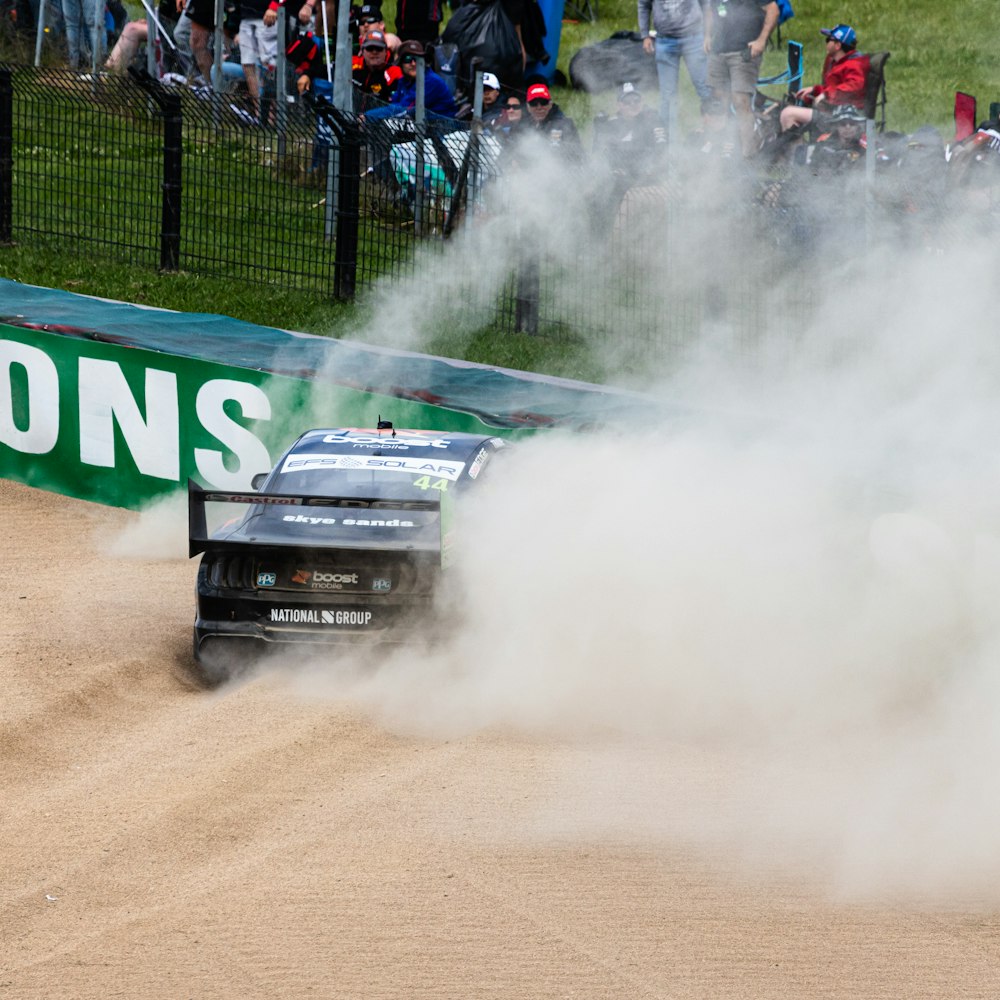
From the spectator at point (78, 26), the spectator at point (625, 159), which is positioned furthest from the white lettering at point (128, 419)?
the spectator at point (78, 26)

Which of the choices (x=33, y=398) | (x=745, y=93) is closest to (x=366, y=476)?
(x=33, y=398)

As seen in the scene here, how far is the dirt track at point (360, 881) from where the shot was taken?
15.2ft

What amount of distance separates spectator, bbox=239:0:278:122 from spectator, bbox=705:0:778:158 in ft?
18.1

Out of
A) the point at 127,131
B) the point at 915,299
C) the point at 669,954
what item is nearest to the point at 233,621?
the point at 669,954

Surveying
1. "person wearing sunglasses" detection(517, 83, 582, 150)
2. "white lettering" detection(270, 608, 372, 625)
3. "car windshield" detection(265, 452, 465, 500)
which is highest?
"person wearing sunglasses" detection(517, 83, 582, 150)

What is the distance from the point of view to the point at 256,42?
57.0ft

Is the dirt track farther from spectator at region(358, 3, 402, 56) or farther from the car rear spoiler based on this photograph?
spectator at region(358, 3, 402, 56)

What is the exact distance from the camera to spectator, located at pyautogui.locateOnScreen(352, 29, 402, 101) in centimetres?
1569

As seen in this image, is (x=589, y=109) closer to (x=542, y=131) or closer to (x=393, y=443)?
(x=542, y=131)

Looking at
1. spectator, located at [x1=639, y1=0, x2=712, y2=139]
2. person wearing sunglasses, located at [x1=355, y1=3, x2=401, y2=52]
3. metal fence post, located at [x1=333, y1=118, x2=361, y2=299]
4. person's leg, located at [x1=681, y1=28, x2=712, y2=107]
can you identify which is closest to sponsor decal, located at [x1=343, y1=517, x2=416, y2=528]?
metal fence post, located at [x1=333, y1=118, x2=361, y2=299]

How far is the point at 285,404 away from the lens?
9.93 m

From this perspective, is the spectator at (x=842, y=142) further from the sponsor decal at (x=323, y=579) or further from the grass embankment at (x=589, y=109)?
the sponsor decal at (x=323, y=579)

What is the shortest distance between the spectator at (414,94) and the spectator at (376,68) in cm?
22

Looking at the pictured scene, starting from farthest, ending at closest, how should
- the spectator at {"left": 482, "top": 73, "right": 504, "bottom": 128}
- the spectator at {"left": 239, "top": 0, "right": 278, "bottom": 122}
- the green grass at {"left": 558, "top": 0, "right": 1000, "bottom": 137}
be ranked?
the spectator at {"left": 239, "top": 0, "right": 278, "bottom": 122} → the green grass at {"left": 558, "top": 0, "right": 1000, "bottom": 137} → the spectator at {"left": 482, "top": 73, "right": 504, "bottom": 128}
